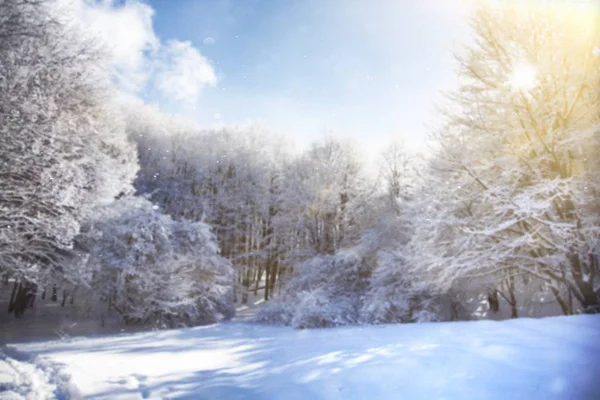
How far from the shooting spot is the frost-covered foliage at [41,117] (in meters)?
6.89

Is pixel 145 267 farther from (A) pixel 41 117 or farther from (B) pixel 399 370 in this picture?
(B) pixel 399 370

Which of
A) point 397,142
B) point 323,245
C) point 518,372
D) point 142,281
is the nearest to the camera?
point 518,372

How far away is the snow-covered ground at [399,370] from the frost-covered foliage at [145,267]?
287 inches

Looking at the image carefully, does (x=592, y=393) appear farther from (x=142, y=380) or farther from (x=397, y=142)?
(x=397, y=142)

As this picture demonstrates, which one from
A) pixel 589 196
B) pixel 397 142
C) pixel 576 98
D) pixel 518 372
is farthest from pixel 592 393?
pixel 397 142

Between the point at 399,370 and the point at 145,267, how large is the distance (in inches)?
463

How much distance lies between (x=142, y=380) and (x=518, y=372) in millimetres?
4603

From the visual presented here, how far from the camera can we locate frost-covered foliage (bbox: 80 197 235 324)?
1241cm

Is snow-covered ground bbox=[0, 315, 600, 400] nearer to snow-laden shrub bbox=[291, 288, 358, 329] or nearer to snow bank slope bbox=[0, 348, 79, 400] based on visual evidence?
snow bank slope bbox=[0, 348, 79, 400]

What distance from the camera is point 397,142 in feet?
69.9

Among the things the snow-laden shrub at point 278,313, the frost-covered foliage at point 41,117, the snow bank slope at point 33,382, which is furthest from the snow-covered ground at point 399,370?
the snow-laden shrub at point 278,313

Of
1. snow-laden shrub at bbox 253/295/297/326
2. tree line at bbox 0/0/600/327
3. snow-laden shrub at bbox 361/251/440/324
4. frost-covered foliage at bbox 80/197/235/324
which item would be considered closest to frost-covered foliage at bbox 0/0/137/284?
tree line at bbox 0/0/600/327

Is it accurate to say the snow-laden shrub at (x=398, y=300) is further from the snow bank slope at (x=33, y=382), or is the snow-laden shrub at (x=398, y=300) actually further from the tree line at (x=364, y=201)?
the snow bank slope at (x=33, y=382)

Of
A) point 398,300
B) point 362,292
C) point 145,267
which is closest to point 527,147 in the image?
point 398,300
